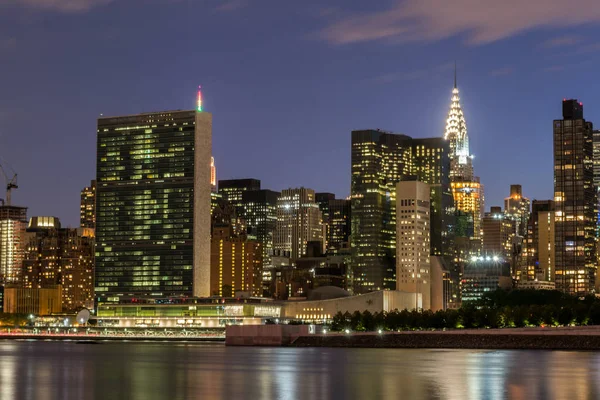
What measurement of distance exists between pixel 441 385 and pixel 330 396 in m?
13.4

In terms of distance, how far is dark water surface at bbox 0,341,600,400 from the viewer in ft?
319

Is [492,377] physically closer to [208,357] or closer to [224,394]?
[224,394]

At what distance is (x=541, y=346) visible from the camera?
19400 cm

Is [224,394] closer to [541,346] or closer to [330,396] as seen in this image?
[330,396]

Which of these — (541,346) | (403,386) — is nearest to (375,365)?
(403,386)

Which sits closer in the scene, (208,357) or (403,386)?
(403,386)

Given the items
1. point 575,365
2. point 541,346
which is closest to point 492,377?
point 575,365

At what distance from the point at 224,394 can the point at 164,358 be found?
71904 mm

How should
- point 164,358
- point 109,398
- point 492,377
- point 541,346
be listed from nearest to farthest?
point 109,398 → point 492,377 → point 164,358 → point 541,346

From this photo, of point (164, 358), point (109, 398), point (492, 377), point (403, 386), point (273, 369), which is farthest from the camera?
point (164, 358)

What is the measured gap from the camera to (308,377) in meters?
119

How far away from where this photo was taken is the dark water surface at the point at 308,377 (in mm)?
97375

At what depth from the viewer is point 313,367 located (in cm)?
13762

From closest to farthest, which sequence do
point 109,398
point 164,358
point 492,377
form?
point 109,398 → point 492,377 → point 164,358
